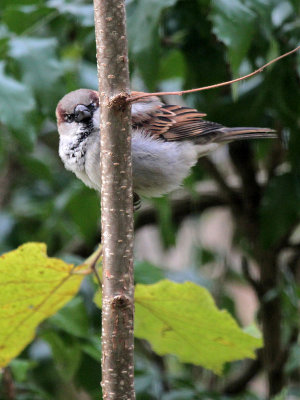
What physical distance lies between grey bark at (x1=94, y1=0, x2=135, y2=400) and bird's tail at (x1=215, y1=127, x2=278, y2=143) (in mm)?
1163

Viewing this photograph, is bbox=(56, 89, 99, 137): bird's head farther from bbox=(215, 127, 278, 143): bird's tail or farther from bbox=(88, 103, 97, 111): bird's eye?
bbox=(215, 127, 278, 143): bird's tail

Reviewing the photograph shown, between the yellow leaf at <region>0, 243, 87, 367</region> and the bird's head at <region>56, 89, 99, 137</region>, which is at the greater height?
the bird's head at <region>56, 89, 99, 137</region>

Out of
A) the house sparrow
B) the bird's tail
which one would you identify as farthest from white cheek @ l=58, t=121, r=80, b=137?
the bird's tail

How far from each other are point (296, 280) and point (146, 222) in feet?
3.05

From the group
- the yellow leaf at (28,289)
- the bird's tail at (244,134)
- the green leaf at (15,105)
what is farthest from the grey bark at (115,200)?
the bird's tail at (244,134)

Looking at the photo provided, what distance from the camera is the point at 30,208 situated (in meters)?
3.32

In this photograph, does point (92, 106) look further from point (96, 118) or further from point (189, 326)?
point (189, 326)

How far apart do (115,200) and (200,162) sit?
1711 millimetres

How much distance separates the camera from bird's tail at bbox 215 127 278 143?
2394 mm

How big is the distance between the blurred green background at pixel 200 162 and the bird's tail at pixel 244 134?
72mm

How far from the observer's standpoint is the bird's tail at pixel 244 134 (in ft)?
7.85

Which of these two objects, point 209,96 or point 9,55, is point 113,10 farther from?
point 209,96

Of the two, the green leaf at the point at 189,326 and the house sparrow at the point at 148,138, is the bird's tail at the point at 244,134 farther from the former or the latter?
the green leaf at the point at 189,326

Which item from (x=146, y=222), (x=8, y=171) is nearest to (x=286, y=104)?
(x=146, y=222)
